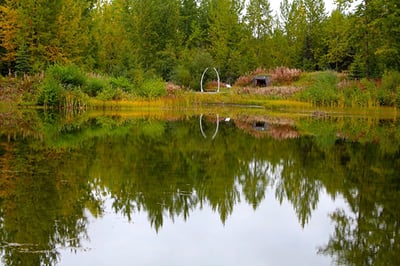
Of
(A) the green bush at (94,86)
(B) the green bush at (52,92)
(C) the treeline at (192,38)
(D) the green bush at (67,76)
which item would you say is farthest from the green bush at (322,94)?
(B) the green bush at (52,92)

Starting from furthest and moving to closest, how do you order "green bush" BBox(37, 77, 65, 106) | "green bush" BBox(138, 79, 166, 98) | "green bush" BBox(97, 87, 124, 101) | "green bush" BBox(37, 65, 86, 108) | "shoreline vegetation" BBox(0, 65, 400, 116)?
"green bush" BBox(138, 79, 166, 98)
"green bush" BBox(97, 87, 124, 101)
"shoreline vegetation" BBox(0, 65, 400, 116)
"green bush" BBox(37, 65, 86, 108)
"green bush" BBox(37, 77, 65, 106)

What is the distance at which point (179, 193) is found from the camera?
10.3 meters

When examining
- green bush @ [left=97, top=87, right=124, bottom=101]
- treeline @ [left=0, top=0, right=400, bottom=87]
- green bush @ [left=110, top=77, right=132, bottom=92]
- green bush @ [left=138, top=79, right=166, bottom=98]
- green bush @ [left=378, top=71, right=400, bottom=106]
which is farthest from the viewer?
treeline @ [left=0, top=0, right=400, bottom=87]

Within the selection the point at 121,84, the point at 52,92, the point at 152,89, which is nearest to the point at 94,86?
the point at 121,84

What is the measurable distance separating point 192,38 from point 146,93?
2687 cm

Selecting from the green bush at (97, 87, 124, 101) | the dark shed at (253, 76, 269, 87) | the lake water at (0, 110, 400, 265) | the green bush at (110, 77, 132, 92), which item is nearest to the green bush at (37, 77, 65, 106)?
the green bush at (97, 87, 124, 101)

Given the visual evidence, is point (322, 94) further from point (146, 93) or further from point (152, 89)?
point (146, 93)

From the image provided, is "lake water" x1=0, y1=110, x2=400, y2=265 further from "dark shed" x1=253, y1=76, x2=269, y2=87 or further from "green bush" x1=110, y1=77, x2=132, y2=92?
"dark shed" x1=253, y1=76, x2=269, y2=87

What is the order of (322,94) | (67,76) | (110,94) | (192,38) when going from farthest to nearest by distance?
(192,38) < (322,94) < (110,94) < (67,76)

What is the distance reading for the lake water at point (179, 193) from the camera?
23.7ft

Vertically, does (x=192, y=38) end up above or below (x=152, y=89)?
above

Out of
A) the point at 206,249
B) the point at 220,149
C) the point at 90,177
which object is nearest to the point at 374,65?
the point at 220,149

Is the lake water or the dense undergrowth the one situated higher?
the dense undergrowth

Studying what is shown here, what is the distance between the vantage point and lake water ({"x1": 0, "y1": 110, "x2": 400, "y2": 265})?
23.7ft
